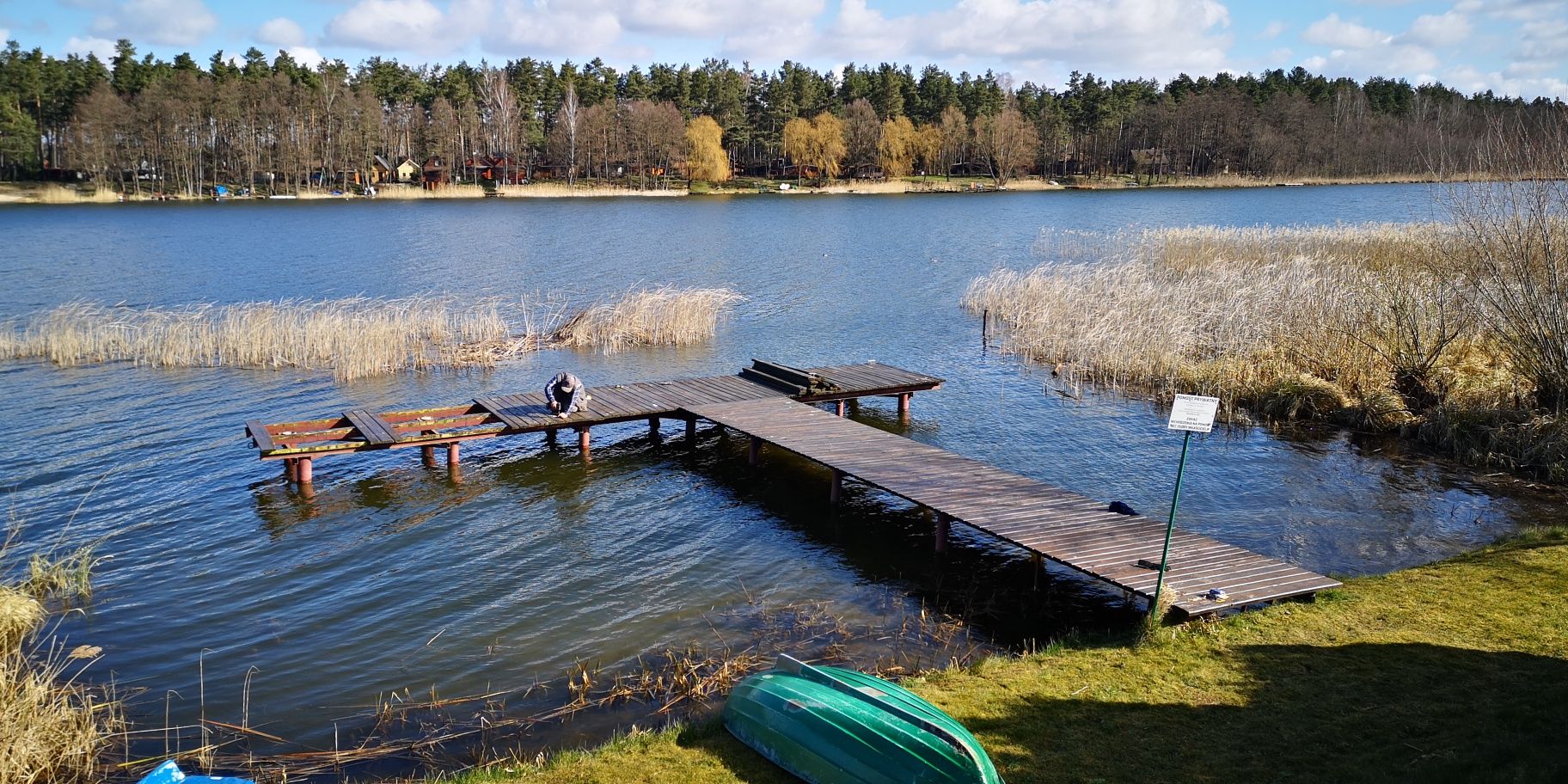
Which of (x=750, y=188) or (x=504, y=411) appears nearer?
(x=504, y=411)

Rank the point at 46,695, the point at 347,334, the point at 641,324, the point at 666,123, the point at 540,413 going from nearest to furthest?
the point at 46,695 → the point at 540,413 → the point at 347,334 → the point at 641,324 → the point at 666,123

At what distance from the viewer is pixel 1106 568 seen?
10883mm

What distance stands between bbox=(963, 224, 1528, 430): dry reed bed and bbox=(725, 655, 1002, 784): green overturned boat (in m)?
15.2

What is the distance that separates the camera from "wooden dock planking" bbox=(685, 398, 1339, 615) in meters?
10.6

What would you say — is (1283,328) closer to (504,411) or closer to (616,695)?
(504,411)

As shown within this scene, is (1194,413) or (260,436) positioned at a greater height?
(1194,413)

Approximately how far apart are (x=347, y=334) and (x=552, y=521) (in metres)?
12.9

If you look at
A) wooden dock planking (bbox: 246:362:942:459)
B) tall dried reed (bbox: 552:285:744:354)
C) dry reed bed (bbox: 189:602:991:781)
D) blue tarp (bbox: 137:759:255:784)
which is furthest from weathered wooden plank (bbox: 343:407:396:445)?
blue tarp (bbox: 137:759:255:784)

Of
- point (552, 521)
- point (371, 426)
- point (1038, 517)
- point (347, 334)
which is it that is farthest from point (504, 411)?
point (1038, 517)

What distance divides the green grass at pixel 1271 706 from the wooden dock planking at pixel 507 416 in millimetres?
10206

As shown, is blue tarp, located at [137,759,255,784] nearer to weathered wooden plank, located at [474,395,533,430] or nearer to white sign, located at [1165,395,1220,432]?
white sign, located at [1165,395,1220,432]

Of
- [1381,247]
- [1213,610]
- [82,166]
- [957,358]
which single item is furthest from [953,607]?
[82,166]

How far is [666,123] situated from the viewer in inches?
3851

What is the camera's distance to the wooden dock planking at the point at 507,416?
1684 centimetres
